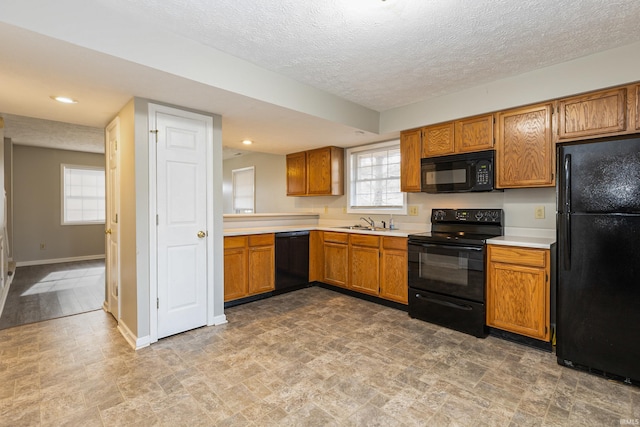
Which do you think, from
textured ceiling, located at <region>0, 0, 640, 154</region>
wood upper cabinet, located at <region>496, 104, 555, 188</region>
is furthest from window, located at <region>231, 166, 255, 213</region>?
wood upper cabinet, located at <region>496, 104, 555, 188</region>

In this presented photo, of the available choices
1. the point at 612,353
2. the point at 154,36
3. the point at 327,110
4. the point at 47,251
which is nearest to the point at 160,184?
the point at 154,36

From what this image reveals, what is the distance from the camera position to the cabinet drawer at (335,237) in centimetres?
423

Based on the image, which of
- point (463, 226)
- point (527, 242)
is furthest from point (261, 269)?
point (527, 242)

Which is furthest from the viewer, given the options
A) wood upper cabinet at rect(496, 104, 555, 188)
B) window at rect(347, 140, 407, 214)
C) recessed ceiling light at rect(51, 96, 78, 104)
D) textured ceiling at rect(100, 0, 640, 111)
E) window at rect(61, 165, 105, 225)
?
window at rect(61, 165, 105, 225)

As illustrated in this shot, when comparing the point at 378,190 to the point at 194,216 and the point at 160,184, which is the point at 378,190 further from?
the point at 160,184

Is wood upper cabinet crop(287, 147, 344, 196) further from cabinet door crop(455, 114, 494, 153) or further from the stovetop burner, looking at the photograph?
cabinet door crop(455, 114, 494, 153)

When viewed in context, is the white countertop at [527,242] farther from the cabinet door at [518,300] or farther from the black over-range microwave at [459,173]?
the black over-range microwave at [459,173]

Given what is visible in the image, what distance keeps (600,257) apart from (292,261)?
3169 millimetres

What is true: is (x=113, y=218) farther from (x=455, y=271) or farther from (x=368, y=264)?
(x=455, y=271)

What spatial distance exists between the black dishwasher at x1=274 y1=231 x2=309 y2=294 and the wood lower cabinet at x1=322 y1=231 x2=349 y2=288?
0.27 meters

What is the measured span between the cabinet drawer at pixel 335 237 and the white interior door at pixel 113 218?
2483mm

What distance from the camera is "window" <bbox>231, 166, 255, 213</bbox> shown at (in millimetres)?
6883

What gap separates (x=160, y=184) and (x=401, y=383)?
2.50m

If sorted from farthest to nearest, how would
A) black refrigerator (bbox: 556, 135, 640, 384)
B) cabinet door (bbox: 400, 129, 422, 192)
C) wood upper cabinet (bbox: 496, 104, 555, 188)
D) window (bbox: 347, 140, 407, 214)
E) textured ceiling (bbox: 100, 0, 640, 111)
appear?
1. window (bbox: 347, 140, 407, 214)
2. cabinet door (bbox: 400, 129, 422, 192)
3. wood upper cabinet (bbox: 496, 104, 555, 188)
4. black refrigerator (bbox: 556, 135, 640, 384)
5. textured ceiling (bbox: 100, 0, 640, 111)
